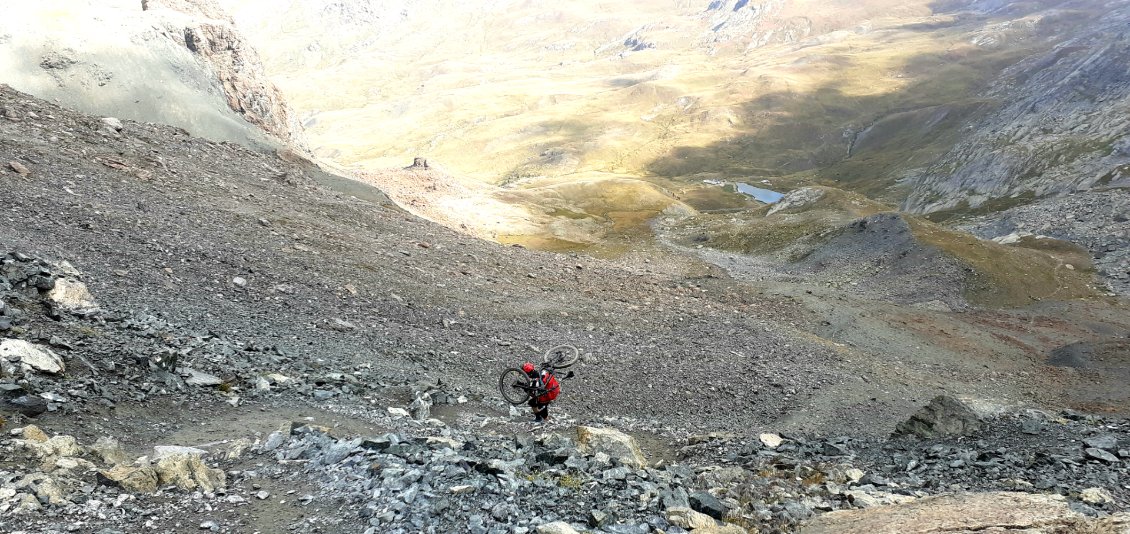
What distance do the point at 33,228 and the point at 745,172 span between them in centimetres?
16689

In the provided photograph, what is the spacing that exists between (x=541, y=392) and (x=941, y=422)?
477 inches

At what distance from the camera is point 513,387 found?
18453 mm

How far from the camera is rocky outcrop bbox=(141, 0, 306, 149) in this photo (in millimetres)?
59219

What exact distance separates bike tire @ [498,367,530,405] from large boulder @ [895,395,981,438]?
11659mm

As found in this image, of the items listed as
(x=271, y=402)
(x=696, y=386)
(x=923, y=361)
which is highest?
(x=271, y=402)

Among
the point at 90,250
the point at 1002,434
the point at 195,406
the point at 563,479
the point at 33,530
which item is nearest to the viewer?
the point at 33,530

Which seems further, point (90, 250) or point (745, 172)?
point (745, 172)

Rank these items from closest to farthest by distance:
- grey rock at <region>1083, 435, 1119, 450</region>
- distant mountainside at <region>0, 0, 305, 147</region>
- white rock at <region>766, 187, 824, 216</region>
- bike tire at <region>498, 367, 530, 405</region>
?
grey rock at <region>1083, 435, 1119, 450</region> → bike tire at <region>498, 367, 530, 405</region> → distant mountainside at <region>0, 0, 305, 147</region> → white rock at <region>766, 187, 824, 216</region>

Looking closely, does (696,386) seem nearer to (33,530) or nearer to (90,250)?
(33,530)

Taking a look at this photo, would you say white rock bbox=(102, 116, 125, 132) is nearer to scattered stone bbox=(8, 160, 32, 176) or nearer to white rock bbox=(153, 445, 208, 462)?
scattered stone bbox=(8, 160, 32, 176)

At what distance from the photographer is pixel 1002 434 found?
18.3 metres

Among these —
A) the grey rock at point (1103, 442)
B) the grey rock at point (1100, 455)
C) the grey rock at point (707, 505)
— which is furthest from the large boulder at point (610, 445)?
the grey rock at point (1103, 442)

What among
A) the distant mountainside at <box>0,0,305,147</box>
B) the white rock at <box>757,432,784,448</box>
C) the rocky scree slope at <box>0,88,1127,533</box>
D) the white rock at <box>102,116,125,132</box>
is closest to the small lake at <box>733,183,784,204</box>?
the distant mountainside at <box>0,0,305,147</box>

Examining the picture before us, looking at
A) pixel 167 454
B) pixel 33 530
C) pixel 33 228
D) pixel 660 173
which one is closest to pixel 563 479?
pixel 167 454
